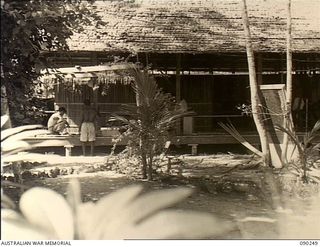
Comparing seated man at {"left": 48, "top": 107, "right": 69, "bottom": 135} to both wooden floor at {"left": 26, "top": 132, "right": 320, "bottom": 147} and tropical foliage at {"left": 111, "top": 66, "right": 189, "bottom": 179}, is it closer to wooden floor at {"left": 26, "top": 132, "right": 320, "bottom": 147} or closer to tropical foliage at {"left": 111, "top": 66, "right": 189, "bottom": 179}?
wooden floor at {"left": 26, "top": 132, "right": 320, "bottom": 147}

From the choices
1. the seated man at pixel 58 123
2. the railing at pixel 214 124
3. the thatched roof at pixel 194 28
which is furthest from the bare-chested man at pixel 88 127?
the railing at pixel 214 124

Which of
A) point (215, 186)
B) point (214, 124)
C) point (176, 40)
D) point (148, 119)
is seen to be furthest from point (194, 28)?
point (215, 186)

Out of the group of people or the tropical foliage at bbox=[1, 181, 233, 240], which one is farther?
the group of people

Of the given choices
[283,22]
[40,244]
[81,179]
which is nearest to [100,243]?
[40,244]

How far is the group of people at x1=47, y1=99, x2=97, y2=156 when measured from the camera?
Answer: 6012 mm

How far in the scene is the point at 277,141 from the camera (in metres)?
4.96

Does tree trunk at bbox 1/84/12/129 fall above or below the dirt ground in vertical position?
above

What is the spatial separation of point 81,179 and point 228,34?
3.68 m

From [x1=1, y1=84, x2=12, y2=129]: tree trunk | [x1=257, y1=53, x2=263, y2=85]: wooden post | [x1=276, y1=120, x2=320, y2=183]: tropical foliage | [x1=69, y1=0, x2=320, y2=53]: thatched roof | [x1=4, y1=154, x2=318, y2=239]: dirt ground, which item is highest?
[x1=69, y1=0, x2=320, y2=53]: thatched roof

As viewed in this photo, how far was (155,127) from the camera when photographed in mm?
4711

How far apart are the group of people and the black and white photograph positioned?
0.09 feet

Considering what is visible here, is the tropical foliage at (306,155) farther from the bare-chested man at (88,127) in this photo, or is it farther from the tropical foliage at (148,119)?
the bare-chested man at (88,127)

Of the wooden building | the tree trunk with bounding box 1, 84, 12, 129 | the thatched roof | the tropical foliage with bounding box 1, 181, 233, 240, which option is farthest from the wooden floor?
the tropical foliage with bounding box 1, 181, 233, 240

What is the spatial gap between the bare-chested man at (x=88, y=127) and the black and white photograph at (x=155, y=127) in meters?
0.03
